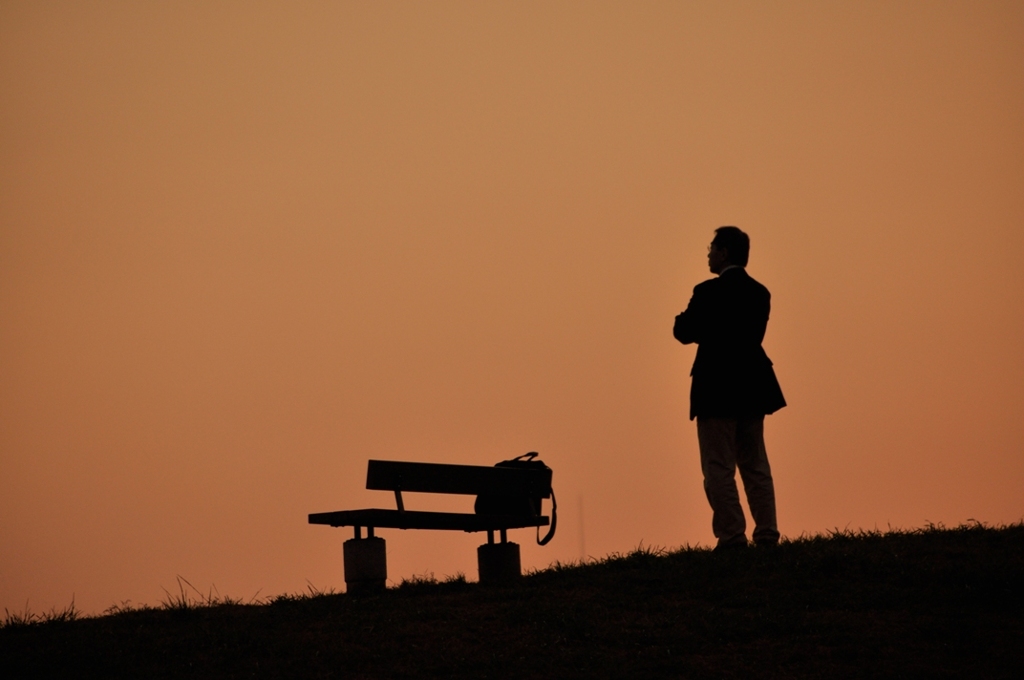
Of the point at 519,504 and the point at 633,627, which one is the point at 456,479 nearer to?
the point at 519,504

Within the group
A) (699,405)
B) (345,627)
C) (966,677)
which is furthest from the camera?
(699,405)

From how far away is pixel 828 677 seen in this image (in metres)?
7.36

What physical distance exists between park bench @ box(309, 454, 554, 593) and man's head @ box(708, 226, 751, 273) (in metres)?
2.28

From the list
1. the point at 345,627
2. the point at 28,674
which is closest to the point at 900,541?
the point at 345,627

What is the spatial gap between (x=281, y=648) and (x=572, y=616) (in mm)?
1925

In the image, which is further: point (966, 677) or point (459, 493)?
point (459, 493)

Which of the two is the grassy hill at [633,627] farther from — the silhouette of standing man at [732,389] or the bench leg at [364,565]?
the silhouette of standing man at [732,389]

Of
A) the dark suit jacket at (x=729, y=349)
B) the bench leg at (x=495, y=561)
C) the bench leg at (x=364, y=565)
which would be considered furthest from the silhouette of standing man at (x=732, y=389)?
the bench leg at (x=364, y=565)

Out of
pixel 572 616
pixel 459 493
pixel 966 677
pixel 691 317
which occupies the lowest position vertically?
pixel 966 677

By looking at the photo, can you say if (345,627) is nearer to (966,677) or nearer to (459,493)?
(459,493)

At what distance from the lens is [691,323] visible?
10.4 meters

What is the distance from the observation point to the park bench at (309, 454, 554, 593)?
393 inches

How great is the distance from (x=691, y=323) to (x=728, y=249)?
0.72 metres

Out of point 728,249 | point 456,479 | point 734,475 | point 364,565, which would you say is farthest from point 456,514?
point 728,249
